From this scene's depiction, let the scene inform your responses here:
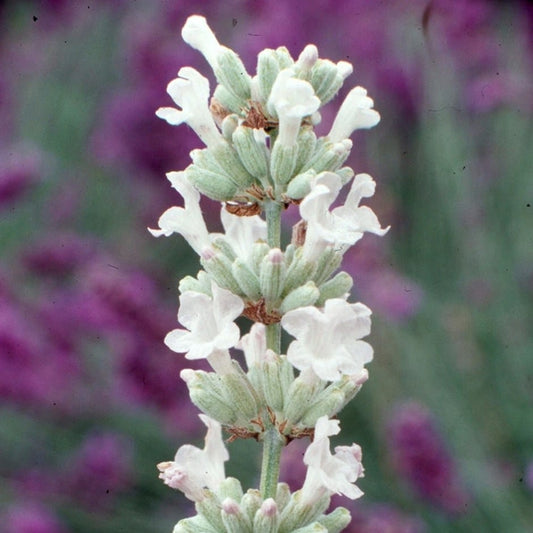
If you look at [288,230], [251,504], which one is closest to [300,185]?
[251,504]

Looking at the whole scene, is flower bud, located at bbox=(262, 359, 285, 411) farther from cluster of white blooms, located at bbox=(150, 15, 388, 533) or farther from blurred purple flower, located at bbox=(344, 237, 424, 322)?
blurred purple flower, located at bbox=(344, 237, 424, 322)

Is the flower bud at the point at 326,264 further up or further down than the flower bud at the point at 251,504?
further up

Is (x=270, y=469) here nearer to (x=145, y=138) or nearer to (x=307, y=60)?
(x=307, y=60)

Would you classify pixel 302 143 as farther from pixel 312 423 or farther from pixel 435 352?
pixel 435 352

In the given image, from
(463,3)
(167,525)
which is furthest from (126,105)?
(167,525)

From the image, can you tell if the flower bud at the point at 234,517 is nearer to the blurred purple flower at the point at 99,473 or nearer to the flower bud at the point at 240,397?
the flower bud at the point at 240,397

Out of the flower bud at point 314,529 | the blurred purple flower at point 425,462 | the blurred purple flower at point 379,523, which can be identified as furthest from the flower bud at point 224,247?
the blurred purple flower at point 425,462

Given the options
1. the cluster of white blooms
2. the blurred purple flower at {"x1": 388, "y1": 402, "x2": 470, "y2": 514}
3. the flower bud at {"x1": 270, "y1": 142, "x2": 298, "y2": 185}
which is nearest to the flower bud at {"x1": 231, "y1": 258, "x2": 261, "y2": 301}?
the cluster of white blooms
